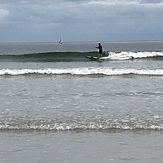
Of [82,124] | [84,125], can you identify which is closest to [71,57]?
[82,124]

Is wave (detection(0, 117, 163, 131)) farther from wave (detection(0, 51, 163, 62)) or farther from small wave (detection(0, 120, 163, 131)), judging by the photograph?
wave (detection(0, 51, 163, 62))

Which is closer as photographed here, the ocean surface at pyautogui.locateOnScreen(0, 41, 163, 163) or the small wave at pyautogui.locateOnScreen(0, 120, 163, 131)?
the ocean surface at pyautogui.locateOnScreen(0, 41, 163, 163)

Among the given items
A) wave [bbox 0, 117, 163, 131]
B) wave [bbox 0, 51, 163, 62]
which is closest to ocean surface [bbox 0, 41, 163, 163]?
wave [bbox 0, 117, 163, 131]

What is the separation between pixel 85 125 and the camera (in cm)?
938

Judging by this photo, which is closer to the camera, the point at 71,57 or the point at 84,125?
the point at 84,125

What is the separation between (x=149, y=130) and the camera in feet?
29.2

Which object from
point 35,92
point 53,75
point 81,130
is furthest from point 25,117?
point 53,75

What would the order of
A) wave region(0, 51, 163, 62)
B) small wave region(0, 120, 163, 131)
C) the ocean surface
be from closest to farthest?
1. the ocean surface
2. small wave region(0, 120, 163, 131)
3. wave region(0, 51, 163, 62)

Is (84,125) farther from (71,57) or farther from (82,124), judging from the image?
(71,57)

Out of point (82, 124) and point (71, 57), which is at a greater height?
point (71, 57)

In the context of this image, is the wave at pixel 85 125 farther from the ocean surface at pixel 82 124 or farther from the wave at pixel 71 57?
the wave at pixel 71 57

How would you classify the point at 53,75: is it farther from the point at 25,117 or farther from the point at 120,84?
the point at 25,117

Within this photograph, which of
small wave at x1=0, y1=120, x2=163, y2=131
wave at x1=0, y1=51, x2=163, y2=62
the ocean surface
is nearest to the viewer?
the ocean surface

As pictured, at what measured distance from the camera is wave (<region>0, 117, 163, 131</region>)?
30.1ft
